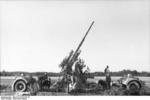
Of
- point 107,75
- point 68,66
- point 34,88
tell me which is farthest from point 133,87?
point 34,88

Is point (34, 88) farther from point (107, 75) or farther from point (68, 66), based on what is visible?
point (107, 75)

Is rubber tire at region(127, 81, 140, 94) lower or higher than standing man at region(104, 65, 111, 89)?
lower

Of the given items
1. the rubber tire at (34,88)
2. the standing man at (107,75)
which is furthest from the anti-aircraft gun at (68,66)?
the standing man at (107,75)

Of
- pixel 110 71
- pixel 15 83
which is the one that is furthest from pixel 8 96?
pixel 110 71

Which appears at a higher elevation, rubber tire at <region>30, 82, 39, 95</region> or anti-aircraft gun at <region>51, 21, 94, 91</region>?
anti-aircraft gun at <region>51, 21, 94, 91</region>

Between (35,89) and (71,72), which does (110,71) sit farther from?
(35,89)

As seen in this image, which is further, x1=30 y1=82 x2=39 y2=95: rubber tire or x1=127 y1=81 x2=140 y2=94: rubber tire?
x1=30 y1=82 x2=39 y2=95: rubber tire

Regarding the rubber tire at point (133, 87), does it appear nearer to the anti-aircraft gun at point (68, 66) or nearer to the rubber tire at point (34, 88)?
the anti-aircraft gun at point (68, 66)

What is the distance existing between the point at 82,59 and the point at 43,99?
2202 millimetres

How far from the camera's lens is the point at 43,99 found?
42.9ft

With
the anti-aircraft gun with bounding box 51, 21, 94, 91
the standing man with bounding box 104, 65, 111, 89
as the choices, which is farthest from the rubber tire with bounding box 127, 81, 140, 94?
the anti-aircraft gun with bounding box 51, 21, 94, 91

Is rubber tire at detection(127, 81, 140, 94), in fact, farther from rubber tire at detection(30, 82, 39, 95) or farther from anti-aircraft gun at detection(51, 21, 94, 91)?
rubber tire at detection(30, 82, 39, 95)

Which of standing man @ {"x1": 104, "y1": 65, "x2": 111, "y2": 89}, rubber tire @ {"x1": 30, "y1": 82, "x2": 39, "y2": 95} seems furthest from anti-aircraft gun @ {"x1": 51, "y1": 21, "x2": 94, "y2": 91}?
standing man @ {"x1": 104, "y1": 65, "x2": 111, "y2": 89}

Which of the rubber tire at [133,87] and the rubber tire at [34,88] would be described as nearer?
the rubber tire at [133,87]
